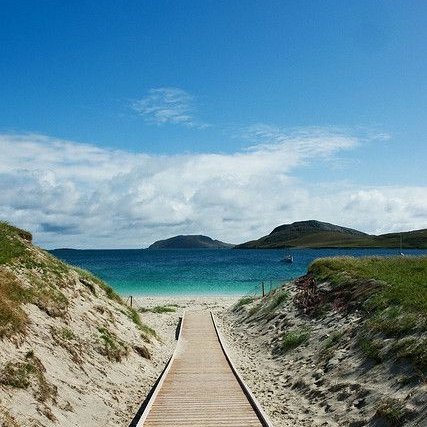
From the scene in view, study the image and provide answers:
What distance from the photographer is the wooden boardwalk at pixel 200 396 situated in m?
13.7

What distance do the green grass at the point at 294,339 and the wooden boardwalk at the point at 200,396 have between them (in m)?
3.25

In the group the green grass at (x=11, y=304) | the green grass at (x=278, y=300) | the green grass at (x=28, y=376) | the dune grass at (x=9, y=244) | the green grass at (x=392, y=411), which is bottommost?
the green grass at (x=392, y=411)

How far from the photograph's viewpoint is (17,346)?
47.6 feet

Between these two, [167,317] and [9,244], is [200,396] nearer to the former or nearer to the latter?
[9,244]

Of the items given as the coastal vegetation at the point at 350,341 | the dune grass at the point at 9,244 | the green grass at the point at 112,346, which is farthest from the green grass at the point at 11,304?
the coastal vegetation at the point at 350,341

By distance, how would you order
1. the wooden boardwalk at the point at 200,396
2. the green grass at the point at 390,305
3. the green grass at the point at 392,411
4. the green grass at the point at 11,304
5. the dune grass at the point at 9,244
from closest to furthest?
the green grass at the point at 392,411, the wooden boardwalk at the point at 200,396, the green grass at the point at 11,304, the green grass at the point at 390,305, the dune grass at the point at 9,244

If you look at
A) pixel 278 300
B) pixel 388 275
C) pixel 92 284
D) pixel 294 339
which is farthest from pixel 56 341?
pixel 278 300

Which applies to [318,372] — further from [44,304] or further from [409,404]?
[44,304]

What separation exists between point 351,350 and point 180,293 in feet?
175

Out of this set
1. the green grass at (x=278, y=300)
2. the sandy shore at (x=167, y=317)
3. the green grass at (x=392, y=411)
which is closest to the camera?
the green grass at (x=392, y=411)

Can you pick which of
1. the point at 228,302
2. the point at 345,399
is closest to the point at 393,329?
the point at 345,399

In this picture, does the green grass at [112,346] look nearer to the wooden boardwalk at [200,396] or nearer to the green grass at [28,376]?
the wooden boardwalk at [200,396]

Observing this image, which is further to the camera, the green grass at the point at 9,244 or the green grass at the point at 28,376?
the green grass at the point at 9,244

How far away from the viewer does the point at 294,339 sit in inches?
946
